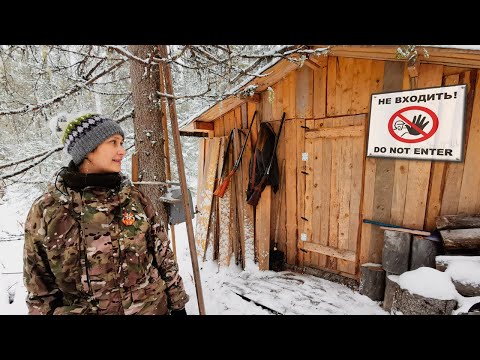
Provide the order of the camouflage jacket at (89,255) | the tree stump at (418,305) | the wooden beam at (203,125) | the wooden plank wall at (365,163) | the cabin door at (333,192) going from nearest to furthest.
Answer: the camouflage jacket at (89,255) → the tree stump at (418,305) → the wooden plank wall at (365,163) → the cabin door at (333,192) → the wooden beam at (203,125)

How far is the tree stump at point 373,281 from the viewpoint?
3670 mm

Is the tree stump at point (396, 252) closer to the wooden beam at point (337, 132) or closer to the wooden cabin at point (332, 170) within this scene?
the wooden cabin at point (332, 170)

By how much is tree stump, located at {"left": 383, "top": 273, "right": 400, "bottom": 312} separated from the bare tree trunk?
349 cm

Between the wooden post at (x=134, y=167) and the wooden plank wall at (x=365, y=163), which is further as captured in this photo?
the wooden plank wall at (x=365, y=163)

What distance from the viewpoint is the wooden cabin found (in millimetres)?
3170

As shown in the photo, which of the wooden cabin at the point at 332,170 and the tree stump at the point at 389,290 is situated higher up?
the wooden cabin at the point at 332,170

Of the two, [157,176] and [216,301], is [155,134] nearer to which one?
[157,176]

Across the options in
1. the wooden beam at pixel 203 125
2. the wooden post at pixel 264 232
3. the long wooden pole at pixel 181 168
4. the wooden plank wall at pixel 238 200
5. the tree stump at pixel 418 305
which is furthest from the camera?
the wooden beam at pixel 203 125

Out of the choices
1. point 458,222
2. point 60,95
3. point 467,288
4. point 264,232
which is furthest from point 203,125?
point 467,288

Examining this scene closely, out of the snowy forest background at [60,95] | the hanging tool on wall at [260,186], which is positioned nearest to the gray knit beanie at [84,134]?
the snowy forest background at [60,95]

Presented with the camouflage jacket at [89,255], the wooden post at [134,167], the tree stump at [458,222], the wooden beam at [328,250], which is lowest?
the wooden beam at [328,250]

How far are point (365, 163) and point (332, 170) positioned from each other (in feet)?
1.79

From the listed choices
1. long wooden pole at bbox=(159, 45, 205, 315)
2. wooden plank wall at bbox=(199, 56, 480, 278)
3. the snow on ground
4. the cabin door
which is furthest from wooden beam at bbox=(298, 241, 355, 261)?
long wooden pole at bbox=(159, 45, 205, 315)
